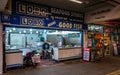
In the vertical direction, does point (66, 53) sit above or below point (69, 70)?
A: above

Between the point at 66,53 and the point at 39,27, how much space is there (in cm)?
249

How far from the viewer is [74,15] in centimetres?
786

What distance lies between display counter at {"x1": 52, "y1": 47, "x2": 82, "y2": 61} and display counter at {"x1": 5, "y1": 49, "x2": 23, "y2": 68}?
2250mm

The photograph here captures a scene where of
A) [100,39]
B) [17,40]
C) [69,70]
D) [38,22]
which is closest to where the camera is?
[69,70]

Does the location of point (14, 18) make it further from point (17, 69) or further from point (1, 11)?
point (17, 69)

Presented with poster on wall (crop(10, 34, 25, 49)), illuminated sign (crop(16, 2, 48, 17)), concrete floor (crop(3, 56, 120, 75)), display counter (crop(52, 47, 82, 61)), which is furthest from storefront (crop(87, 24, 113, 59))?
poster on wall (crop(10, 34, 25, 49))

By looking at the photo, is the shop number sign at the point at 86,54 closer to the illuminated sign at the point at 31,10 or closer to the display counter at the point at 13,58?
the illuminated sign at the point at 31,10

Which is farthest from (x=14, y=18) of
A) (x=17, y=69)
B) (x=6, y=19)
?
(x=17, y=69)

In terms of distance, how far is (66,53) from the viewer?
25.2ft

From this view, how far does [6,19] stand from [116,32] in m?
9.03

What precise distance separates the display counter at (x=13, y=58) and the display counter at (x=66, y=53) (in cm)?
225

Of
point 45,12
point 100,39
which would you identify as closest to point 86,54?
point 100,39

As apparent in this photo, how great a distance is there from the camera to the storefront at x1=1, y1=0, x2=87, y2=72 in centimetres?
568

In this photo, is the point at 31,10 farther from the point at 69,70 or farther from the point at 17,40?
the point at 17,40
